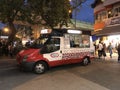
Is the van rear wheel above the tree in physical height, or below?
below

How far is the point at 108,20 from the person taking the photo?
25641 mm

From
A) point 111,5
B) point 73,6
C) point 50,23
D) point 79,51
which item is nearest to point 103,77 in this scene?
point 79,51

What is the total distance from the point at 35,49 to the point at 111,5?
58.7 ft

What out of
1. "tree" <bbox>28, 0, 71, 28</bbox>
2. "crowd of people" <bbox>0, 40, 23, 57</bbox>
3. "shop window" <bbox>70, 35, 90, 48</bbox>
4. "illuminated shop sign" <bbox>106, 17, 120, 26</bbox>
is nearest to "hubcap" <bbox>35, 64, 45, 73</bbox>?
"shop window" <bbox>70, 35, 90, 48</bbox>

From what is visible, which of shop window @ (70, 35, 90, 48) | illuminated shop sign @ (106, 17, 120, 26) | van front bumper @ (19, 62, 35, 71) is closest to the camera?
van front bumper @ (19, 62, 35, 71)

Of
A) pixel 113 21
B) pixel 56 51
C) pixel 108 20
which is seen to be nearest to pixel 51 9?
pixel 56 51

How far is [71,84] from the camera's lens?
7.98m

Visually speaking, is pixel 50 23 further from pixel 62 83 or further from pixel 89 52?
pixel 62 83

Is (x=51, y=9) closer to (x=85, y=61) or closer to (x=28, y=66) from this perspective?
(x=85, y=61)

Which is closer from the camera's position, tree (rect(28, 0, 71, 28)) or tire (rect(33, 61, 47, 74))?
tire (rect(33, 61, 47, 74))

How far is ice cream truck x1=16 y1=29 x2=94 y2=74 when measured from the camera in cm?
1029

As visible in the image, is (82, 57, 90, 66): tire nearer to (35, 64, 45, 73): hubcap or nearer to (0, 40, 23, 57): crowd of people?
(35, 64, 45, 73): hubcap

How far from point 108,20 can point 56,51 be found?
54.1ft

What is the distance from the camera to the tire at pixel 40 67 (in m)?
10.3
